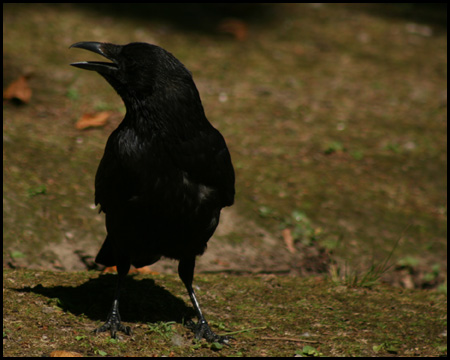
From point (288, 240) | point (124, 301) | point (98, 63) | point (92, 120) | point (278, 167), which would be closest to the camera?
point (98, 63)

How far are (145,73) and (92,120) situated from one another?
3338 millimetres

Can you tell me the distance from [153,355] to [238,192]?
2.68 meters

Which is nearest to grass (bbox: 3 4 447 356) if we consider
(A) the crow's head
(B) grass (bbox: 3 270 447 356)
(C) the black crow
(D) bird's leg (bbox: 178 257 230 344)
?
(B) grass (bbox: 3 270 447 356)

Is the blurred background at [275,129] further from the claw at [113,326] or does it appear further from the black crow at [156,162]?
the black crow at [156,162]

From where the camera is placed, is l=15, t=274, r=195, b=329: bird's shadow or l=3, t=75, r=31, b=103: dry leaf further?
l=3, t=75, r=31, b=103: dry leaf

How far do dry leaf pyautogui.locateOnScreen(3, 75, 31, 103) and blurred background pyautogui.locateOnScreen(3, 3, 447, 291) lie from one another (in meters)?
0.01

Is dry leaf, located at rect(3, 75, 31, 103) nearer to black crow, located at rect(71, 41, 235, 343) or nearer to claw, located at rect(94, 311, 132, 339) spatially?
black crow, located at rect(71, 41, 235, 343)

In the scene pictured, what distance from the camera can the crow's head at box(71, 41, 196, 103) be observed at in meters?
3.58

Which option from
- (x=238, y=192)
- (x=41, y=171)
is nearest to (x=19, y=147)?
(x=41, y=171)

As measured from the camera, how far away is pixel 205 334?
3889 millimetres

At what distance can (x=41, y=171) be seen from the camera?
18.8 ft

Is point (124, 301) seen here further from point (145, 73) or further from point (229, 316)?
point (145, 73)

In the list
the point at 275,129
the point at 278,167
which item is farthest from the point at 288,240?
the point at 275,129

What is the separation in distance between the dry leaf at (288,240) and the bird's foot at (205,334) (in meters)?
1.72
